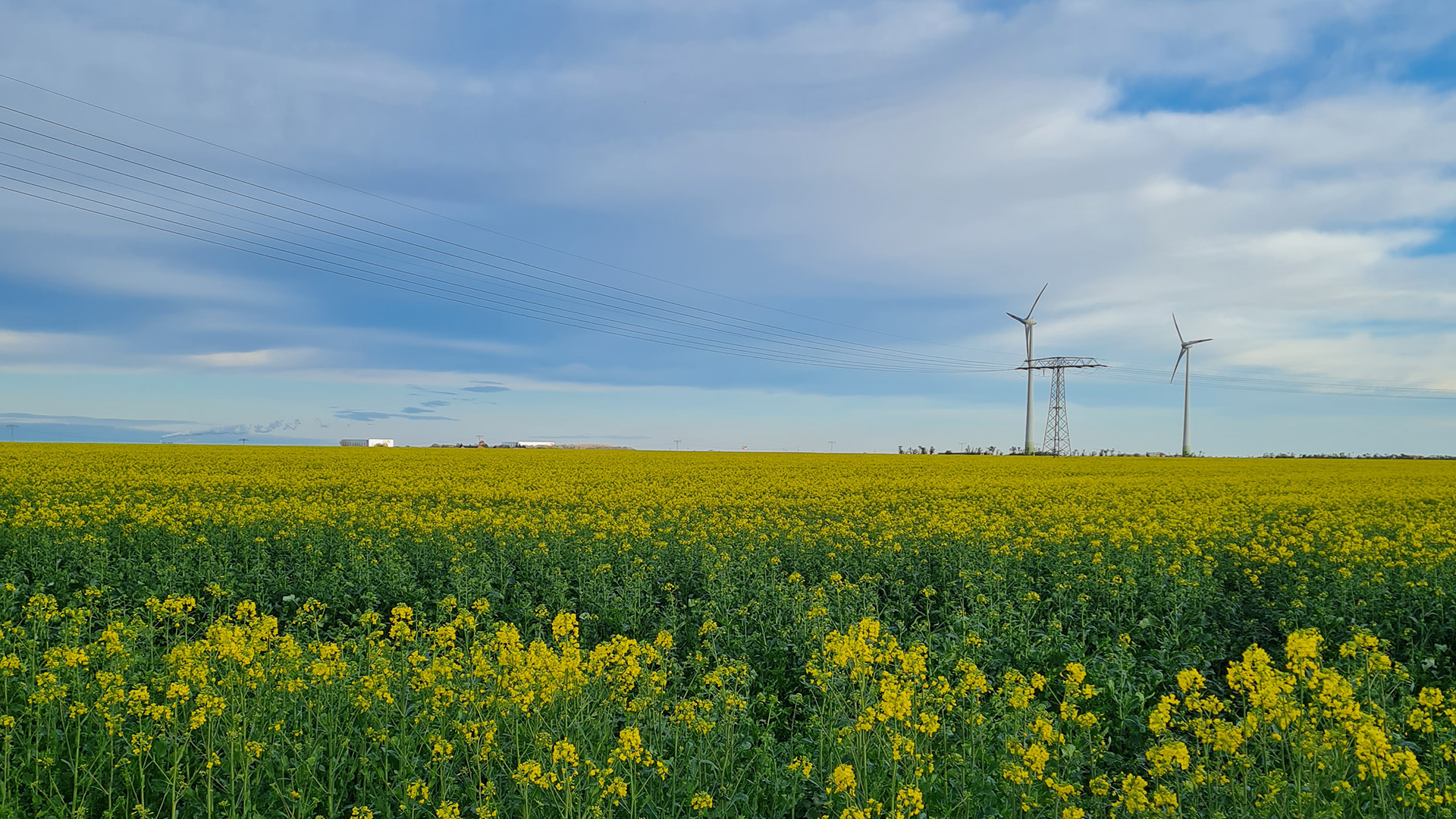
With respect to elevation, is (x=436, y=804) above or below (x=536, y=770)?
below

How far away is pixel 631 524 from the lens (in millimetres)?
16562

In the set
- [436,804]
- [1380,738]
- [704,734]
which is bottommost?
[436,804]

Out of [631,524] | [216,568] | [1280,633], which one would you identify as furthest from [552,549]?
Result: [1280,633]

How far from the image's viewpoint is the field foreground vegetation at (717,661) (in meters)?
5.24

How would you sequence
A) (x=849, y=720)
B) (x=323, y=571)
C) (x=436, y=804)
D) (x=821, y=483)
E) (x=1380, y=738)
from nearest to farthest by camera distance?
1. (x=1380, y=738)
2. (x=436, y=804)
3. (x=849, y=720)
4. (x=323, y=571)
5. (x=821, y=483)

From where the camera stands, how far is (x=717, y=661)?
→ 857 cm

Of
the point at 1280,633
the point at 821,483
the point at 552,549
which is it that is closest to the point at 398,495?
the point at 552,549

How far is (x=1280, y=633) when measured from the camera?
1066cm

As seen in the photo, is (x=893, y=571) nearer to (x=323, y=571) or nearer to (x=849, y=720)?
(x=849, y=720)

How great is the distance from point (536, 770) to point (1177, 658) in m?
7.57

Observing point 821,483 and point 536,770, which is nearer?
point 536,770

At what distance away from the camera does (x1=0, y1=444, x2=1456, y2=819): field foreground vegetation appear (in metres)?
5.24

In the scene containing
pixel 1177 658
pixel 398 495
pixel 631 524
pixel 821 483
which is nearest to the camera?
pixel 1177 658

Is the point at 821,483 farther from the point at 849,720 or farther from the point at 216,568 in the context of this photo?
the point at 849,720
